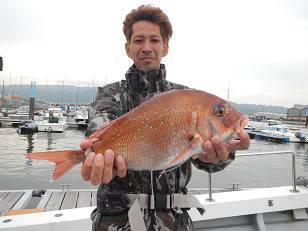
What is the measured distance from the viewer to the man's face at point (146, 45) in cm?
249

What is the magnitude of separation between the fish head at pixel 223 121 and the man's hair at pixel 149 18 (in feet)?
2.49

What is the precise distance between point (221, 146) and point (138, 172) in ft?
2.09

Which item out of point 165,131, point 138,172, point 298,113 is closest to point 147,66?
point 165,131

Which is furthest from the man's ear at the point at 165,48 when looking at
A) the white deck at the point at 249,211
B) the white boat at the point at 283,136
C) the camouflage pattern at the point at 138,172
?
the white boat at the point at 283,136

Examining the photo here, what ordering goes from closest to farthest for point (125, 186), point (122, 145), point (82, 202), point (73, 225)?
point (122, 145) < point (125, 186) < point (73, 225) < point (82, 202)

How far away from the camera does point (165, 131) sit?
82.8 inches

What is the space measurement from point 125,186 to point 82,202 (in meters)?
4.97

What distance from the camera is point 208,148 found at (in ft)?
6.85

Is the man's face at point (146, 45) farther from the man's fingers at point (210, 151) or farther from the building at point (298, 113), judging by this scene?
the building at point (298, 113)

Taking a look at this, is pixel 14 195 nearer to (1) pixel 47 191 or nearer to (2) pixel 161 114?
(1) pixel 47 191

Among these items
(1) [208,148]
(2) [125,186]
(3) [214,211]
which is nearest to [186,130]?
(1) [208,148]

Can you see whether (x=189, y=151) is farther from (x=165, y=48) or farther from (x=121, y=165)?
(x=165, y=48)

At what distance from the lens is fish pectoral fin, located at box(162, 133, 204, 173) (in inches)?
80.1

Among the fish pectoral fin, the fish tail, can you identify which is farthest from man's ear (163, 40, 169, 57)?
the fish tail
